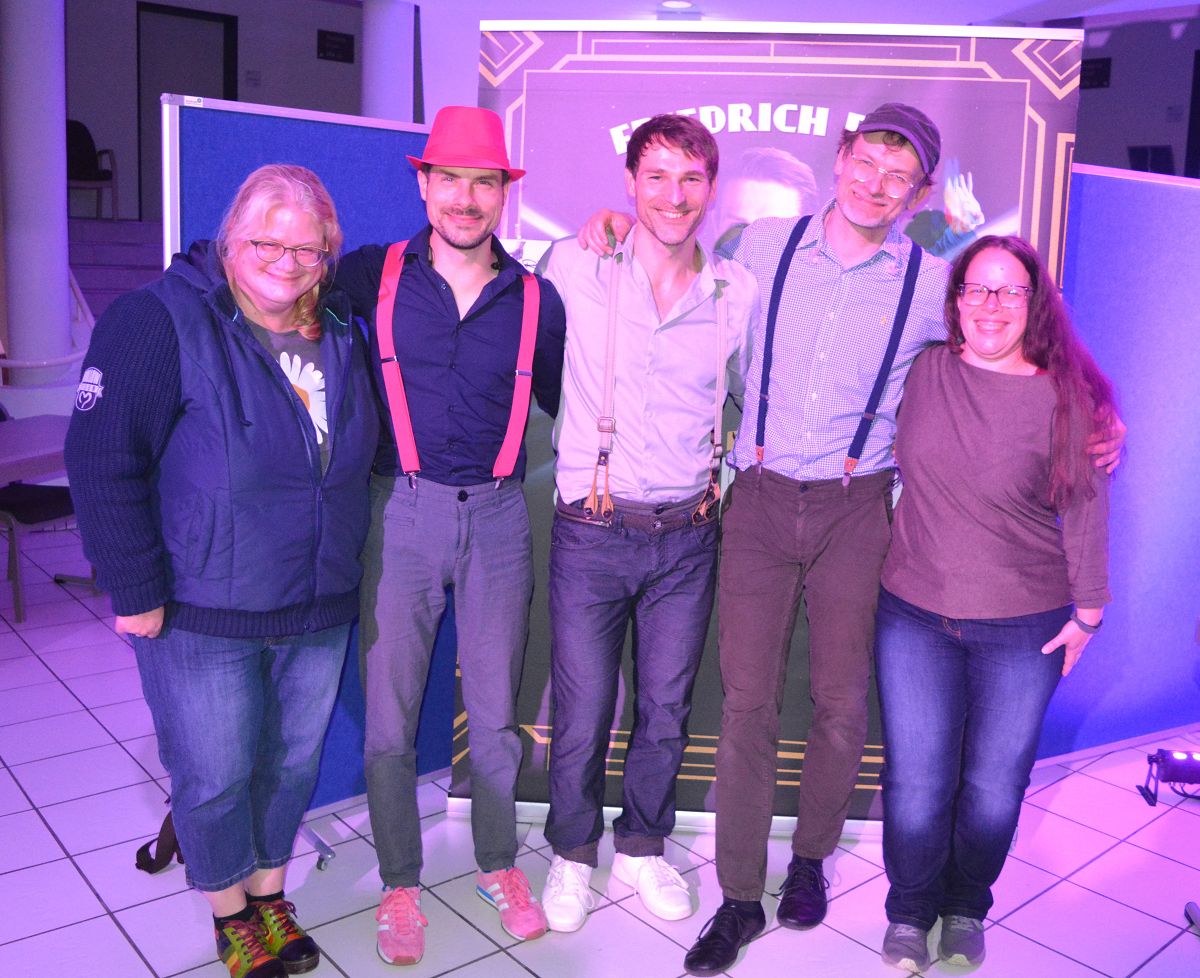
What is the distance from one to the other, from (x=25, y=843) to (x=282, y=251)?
185 centimetres

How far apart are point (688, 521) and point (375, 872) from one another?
126 cm

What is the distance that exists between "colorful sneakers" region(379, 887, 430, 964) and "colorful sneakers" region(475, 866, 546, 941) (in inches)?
7.2

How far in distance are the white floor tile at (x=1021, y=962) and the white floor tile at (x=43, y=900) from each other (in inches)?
78.6

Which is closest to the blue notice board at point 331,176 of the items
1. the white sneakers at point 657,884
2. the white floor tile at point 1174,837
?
the white sneakers at point 657,884

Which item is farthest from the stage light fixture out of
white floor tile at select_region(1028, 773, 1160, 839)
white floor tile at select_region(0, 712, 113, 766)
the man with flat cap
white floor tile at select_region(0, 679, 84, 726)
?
white floor tile at select_region(0, 679, 84, 726)

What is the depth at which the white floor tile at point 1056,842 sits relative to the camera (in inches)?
117

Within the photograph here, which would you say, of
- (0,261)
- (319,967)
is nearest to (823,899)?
(319,967)

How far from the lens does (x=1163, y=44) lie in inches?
376

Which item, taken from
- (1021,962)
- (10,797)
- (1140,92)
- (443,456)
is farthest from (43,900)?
(1140,92)

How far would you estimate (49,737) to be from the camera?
3.46 m

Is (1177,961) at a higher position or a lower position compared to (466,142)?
lower

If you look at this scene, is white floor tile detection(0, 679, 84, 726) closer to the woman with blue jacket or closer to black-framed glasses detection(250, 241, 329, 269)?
the woman with blue jacket

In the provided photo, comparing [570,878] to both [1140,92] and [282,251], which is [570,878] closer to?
[282,251]

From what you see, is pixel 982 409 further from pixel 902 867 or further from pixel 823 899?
pixel 823 899
